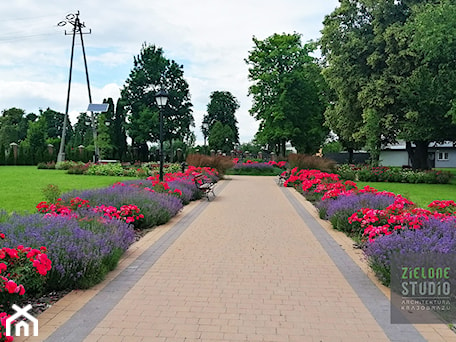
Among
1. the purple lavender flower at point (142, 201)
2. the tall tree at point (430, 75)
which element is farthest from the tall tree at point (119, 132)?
the purple lavender flower at point (142, 201)

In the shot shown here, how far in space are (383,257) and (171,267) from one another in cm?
303

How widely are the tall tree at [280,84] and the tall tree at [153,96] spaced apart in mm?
14856

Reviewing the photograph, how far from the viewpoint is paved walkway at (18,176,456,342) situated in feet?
12.2

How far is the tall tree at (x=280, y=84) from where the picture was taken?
3678cm

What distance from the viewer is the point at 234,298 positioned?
463 cm

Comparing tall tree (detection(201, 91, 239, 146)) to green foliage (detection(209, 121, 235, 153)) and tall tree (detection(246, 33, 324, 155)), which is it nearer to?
green foliage (detection(209, 121, 235, 153))

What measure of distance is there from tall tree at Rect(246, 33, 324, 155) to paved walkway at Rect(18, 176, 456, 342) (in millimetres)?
29705

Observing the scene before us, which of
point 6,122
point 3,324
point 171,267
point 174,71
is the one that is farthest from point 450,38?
point 6,122

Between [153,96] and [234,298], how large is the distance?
45875 mm

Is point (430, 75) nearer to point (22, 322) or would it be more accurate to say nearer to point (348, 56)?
point (348, 56)

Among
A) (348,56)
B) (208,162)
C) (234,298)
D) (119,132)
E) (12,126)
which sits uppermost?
(348,56)

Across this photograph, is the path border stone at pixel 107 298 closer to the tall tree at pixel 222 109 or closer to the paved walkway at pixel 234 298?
the paved walkway at pixel 234 298

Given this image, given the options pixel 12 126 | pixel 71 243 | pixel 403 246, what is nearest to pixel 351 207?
pixel 403 246

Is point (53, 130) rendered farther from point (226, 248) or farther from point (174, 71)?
point (226, 248)
